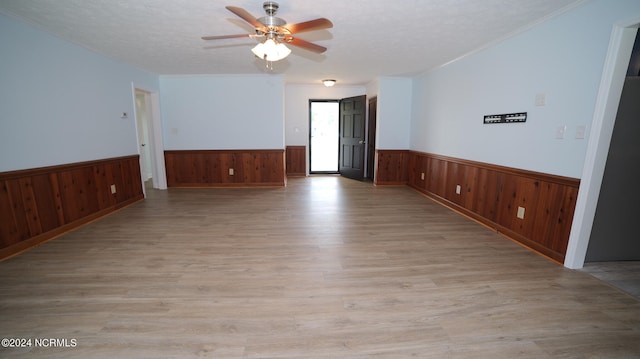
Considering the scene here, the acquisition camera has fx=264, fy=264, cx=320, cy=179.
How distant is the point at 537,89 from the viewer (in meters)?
2.82

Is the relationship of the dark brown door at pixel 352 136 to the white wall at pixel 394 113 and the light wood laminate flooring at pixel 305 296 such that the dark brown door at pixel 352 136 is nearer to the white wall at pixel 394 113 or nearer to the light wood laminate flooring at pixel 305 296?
the white wall at pixel 394 113

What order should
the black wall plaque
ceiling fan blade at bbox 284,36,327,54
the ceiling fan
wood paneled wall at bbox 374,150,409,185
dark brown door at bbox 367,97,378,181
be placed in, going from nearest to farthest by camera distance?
the ceiling fan < ceiling fan blade at bbox 284,36,327,54 < the black wall plaque < wood paneled wall at bbox 374,150,409,185 < dark brown door at bbox 367,97,378,181

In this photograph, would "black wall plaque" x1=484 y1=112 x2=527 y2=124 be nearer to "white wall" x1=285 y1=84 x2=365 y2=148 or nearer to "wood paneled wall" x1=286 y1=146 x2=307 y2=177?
"white wall" x1=285 y1=84 x2=365 y2=148

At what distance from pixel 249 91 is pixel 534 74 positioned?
484 centimetres

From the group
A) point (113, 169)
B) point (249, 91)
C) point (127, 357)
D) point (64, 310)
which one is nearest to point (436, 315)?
point (127, 357)

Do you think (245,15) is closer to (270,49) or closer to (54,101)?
(270,49)

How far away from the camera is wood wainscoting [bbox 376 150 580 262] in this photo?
2568 mm

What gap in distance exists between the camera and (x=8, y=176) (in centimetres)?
266

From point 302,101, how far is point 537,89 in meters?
5.24

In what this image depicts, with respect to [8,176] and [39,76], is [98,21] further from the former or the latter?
[8,176]

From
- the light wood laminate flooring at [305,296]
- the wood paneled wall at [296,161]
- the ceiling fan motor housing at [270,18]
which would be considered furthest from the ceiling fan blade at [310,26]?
the wood paneled wall at [296,161]

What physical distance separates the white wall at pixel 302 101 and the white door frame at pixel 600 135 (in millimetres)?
5379

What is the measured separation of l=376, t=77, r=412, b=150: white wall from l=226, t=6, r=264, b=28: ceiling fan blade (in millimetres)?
4155

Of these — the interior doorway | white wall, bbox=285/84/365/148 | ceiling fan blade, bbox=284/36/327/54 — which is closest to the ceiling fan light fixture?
ceiling fan blade, bbox=284/36/327/54
